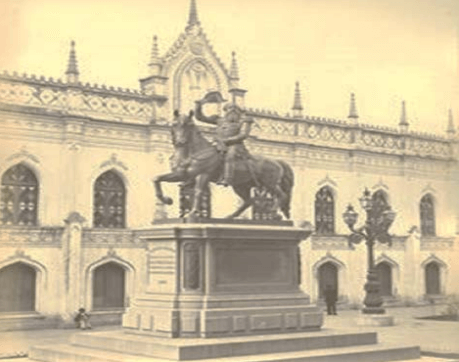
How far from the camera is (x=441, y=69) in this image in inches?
782

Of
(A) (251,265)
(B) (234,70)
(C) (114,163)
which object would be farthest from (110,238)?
(A) (251,265)

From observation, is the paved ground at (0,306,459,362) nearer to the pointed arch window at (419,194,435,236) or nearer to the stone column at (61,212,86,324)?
the stone column at (61,212,86,324)

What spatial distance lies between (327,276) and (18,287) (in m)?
12.3

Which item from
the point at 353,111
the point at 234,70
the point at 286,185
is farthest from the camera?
the point at 353,111

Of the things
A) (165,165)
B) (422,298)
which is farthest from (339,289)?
(165,165)

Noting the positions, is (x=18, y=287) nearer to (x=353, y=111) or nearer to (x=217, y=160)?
(x=217, y=160)

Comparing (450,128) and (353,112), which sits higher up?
(353,112)

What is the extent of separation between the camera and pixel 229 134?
48.2 feet

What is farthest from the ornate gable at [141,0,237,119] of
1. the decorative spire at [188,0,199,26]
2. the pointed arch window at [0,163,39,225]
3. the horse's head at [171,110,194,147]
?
the horse's head at [171,110,194,147]

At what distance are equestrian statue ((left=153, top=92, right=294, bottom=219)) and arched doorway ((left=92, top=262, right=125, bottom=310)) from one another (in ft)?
33.6

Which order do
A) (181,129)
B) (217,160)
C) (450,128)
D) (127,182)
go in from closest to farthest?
(181,129) < (217,160) < (127,182) < (450,128)

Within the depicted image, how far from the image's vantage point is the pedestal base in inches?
876

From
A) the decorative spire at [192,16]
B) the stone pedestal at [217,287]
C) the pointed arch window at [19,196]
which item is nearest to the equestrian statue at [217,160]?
the stone pedestal at [217,287]

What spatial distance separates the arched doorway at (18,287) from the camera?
2245cm
